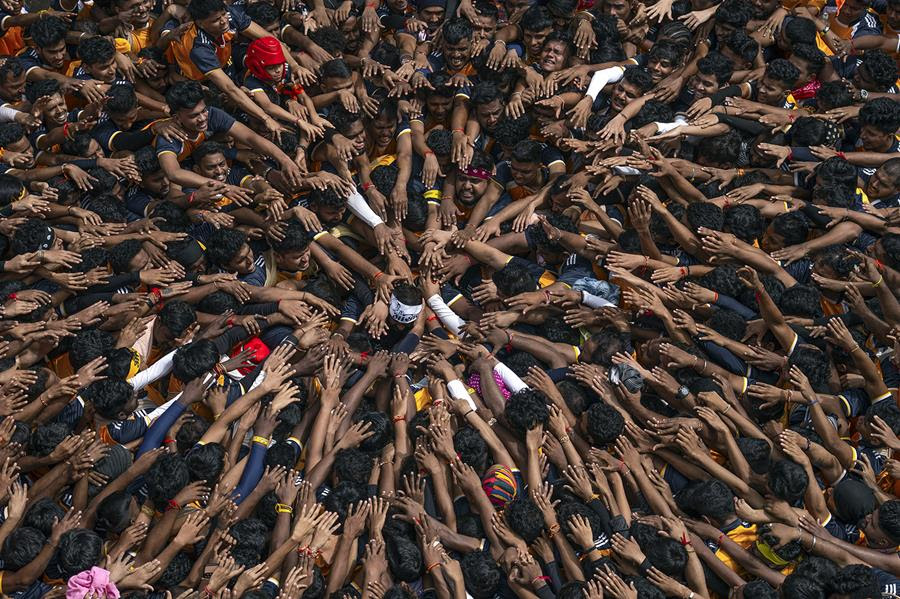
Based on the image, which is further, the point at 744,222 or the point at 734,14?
the point at 734,14

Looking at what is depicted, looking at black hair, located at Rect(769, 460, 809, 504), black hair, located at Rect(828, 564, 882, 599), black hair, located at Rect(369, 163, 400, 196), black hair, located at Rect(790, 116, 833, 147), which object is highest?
black hair, located at Rect(790, 116, 833, 147)

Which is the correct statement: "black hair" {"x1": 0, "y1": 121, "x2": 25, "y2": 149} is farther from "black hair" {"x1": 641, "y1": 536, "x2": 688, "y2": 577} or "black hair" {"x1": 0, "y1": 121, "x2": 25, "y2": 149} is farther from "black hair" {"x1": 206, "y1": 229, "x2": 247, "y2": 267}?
"black hair" {"x1": 641, "y1": 536, "x2": 688, "y2": 577}

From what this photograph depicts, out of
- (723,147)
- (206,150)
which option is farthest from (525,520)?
(206,150)

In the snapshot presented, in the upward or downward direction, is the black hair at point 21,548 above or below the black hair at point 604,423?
below

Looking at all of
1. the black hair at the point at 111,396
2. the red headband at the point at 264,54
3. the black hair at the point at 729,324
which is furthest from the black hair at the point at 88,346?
the black hair at the point at 729,324

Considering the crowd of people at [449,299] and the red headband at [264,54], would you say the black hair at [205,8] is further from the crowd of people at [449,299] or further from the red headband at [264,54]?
the red headband at [264,54]

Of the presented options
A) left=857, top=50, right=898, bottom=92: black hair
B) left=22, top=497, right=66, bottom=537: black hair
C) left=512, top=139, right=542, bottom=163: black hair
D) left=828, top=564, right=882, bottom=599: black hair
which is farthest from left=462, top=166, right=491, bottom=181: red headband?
left=828, top=564, right=882, bottom=599: black hair

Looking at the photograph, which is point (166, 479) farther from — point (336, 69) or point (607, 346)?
point (336, 69)
